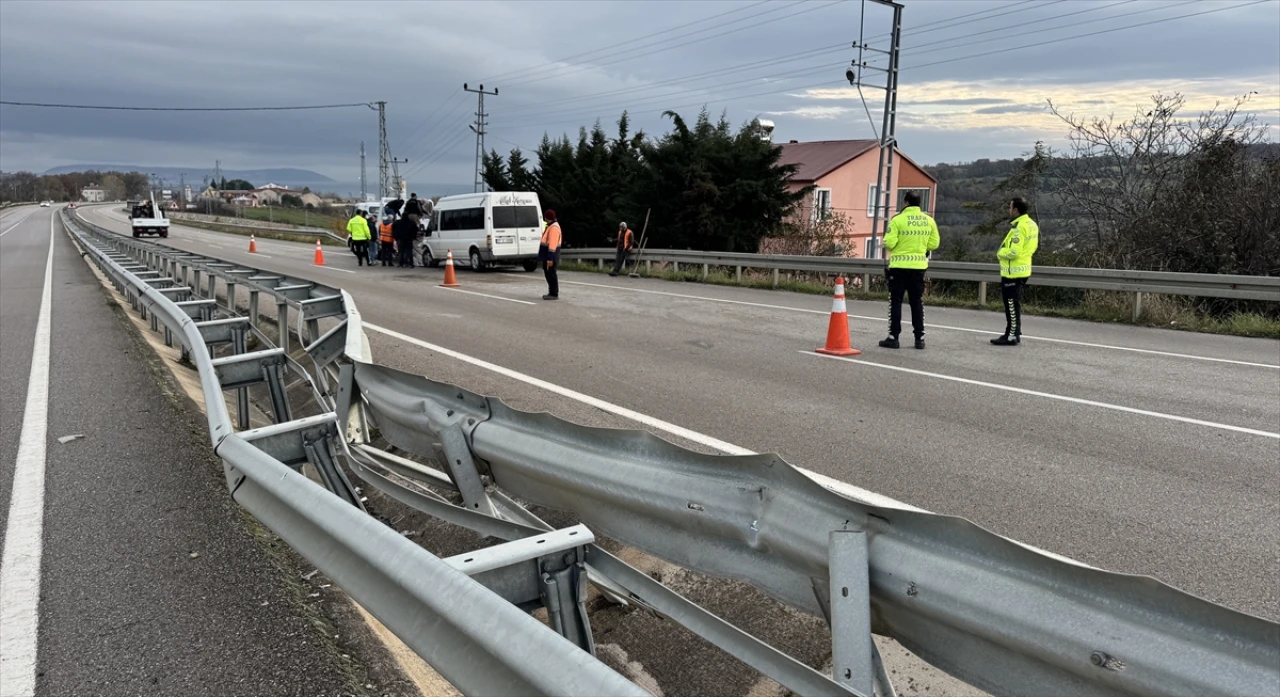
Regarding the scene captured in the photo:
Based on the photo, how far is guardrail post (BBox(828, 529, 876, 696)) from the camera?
6.08 feet

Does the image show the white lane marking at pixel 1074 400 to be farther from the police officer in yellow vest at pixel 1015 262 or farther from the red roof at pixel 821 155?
the red roof at pixel 821 155

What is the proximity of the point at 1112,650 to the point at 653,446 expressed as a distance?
1254 mm

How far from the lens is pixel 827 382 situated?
8.38 meters

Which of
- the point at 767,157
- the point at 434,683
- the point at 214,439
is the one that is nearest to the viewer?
the point at 434,683

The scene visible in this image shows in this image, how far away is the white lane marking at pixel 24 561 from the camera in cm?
311

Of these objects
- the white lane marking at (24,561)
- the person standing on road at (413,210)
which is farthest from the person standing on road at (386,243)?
the white lane marking at (24,561)

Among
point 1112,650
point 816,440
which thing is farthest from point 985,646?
point 816,440

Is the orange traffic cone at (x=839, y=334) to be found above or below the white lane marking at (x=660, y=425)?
above

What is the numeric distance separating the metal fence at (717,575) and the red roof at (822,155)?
44929 mm

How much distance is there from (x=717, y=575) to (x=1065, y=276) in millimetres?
13745

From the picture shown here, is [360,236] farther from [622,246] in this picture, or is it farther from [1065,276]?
[1065,276]

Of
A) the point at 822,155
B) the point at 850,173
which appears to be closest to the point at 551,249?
the point at 850,173

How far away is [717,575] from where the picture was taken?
2330 millimetres

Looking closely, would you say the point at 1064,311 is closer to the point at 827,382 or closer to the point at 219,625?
the point at 827,382
